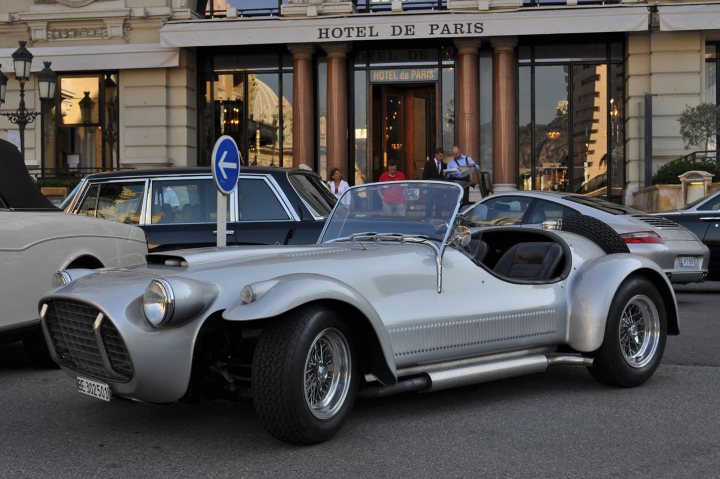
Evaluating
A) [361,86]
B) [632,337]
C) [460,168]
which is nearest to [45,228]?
[632,337]

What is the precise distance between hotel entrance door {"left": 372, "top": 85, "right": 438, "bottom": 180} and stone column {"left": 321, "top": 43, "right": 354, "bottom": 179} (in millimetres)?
1194

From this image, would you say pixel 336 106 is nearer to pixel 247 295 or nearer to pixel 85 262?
pixel 85 262

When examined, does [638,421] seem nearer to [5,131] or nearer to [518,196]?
[518,196]

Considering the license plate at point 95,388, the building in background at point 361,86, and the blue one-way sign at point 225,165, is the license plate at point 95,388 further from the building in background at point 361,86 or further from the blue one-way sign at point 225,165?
the building in background at point 361,86

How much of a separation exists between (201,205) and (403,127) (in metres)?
15.8

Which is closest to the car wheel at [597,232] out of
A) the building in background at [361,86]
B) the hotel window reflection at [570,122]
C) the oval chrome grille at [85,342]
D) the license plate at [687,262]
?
the oval chrome grille at [85,342]

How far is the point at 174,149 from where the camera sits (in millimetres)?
24172

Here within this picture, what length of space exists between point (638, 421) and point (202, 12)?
22.2 m

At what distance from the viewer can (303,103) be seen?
→ 23.5m

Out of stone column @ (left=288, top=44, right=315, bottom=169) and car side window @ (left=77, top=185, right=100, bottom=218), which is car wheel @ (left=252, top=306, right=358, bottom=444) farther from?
stone column @ (left=288, top=44, right=315, bottom=169)

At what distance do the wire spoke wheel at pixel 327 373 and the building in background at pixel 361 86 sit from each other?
705 inches

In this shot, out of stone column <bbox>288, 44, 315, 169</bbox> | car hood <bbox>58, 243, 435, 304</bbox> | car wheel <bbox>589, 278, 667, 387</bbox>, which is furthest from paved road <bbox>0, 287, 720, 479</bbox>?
stone column <bbox>288, 44, 315, 169</bbox>

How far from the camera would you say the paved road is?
4.11m

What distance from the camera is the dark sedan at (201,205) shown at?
28.9 feet
